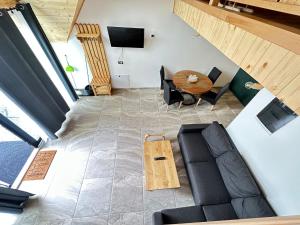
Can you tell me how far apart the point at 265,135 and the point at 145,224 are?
244 centimetres

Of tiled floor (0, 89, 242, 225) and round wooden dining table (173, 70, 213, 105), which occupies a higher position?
round wooden dining table (173, 70, 213, 105)

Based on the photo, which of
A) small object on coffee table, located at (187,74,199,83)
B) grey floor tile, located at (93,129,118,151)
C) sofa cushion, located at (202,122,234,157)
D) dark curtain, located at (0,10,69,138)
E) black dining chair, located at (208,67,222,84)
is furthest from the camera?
black dining chair, located at (208,67,222,84)

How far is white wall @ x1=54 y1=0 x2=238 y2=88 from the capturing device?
12.0ft

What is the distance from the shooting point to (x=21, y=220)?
8.04 feet

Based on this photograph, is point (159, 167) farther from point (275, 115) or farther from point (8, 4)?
point (8, 4)

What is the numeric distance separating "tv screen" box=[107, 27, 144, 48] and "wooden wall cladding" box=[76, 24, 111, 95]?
14.1 inches

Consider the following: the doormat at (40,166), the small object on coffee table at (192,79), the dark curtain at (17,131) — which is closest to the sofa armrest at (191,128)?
the small object on coffee table at (192,79)

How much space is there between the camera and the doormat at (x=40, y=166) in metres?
2.97

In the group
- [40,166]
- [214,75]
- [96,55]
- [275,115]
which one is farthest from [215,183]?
[96,55]

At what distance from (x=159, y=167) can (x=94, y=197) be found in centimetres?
128

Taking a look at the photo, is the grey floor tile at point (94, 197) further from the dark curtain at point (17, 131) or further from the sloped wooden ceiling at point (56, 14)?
the sloped wooden ceiling at point (56, 14)

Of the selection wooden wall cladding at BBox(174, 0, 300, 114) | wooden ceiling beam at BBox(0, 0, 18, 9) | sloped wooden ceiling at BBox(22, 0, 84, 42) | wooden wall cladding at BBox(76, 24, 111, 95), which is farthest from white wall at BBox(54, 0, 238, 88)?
wooden wall cladding at BBox(174, 0, 300, 114)

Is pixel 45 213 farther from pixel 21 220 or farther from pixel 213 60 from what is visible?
pixel 213 60

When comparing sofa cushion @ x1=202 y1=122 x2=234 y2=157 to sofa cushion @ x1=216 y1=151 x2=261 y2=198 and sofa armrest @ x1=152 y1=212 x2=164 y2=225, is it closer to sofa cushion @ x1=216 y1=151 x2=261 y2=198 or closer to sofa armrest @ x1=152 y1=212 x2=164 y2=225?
sofa cushion @ x1=216 y1=151 x2=261 y2=198
